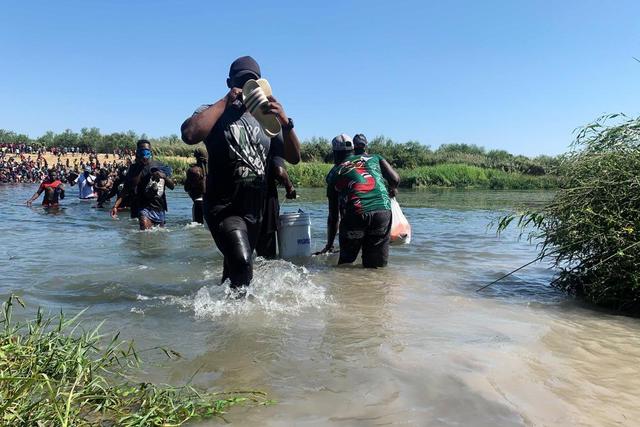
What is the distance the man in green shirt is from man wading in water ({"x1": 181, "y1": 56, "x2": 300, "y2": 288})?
200 cm

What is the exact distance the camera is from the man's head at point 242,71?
3.99m

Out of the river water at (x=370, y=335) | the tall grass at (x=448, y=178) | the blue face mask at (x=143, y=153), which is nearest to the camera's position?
the river water at (x=370, y=335)

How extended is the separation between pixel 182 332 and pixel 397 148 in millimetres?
51127

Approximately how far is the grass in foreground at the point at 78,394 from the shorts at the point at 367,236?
3.49 meters

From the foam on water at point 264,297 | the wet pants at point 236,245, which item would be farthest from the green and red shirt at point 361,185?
the wet pants at point 236,245

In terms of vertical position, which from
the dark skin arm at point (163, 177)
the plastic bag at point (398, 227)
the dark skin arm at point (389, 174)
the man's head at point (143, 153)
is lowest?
the plastic bag at point (398, 227)

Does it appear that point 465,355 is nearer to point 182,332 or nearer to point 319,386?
point 319,386

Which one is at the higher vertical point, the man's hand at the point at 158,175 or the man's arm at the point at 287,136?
the man's arm at the point at 287,136

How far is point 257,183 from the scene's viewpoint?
3996 millimetres

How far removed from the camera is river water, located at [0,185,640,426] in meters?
2.53

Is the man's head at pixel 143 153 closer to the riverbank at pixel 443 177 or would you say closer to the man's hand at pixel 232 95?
the man's hand at pixel 232 95

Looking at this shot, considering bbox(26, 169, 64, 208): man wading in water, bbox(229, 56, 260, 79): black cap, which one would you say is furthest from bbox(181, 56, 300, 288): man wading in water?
bbox(26, 169, 64, 208): man wading in water

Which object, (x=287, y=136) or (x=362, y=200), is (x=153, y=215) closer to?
(x=362, y=200)

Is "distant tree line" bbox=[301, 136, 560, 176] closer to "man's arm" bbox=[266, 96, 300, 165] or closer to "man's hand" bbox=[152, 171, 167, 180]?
"man's hand" bbox=[152, 171, 167, 180]
